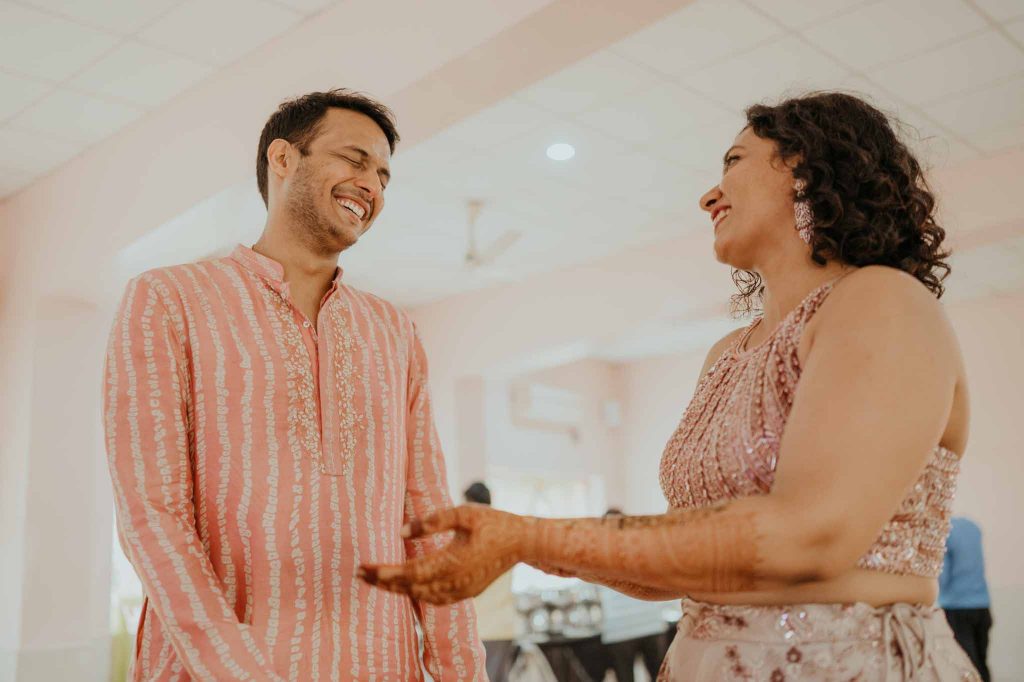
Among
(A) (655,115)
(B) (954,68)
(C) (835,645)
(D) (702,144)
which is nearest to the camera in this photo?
(C) (835,645)

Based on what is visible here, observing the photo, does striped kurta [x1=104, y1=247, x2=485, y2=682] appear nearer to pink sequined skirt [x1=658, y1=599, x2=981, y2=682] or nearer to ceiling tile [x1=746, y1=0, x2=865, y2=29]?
pink sequined skirt [x1=658, y1=599, x2=981, y2=682]

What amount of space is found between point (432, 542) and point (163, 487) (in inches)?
18.2

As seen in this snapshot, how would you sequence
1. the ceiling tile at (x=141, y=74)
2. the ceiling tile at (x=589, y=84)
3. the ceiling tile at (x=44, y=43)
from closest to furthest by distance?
the ceiling tile at (x=44, y=43), the ceiling tile at (x=141, y=74), the ceiling tile at (x=589, y=84)

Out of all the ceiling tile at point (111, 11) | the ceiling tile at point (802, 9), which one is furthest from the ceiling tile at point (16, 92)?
Answer: the ceiling tile at point (802, 9)

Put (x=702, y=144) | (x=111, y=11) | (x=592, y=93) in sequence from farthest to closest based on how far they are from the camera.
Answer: (x=702, y=144), (x=592, y=93), (x=111, y=11)

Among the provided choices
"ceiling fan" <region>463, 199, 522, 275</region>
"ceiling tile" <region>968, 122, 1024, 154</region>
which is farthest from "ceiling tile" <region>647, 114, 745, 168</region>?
"ceiling tile" <region>968, 122, 1024, 154</region>

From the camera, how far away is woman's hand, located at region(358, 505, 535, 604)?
0.80 meters

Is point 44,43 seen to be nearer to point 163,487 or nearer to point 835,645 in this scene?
point 163,487

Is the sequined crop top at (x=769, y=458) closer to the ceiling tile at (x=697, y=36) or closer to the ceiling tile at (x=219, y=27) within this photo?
the ceiling tile at (x=697, y=36)

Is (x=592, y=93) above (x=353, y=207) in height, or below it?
above

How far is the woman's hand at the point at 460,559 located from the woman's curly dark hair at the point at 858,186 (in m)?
0.60

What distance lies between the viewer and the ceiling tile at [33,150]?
5.12m

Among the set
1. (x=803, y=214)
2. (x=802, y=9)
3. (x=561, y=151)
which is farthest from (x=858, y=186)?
(x=561, y=151)

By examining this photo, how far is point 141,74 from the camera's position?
14.7 ft
